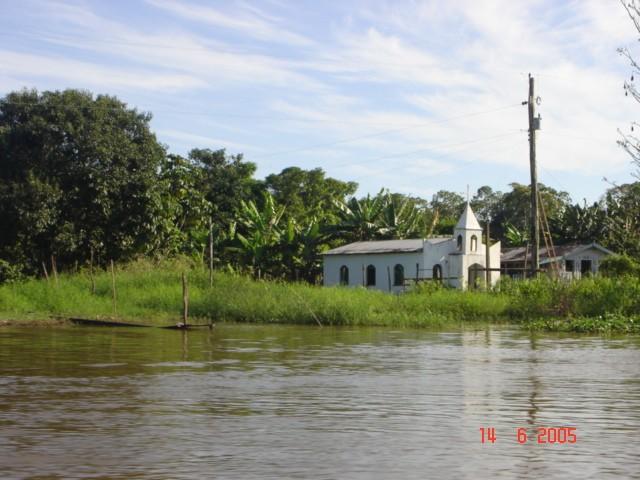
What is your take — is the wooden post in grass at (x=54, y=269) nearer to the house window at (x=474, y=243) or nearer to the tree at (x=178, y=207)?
the tree at (x=178, y=207)

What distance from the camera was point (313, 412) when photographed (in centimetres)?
1034

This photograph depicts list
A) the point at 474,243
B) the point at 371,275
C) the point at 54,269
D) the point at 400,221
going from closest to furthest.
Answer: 1. the point at 54,269
2. the point at 474,243
3. the point at 371,275
4. the point at 400,221

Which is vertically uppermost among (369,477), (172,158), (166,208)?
(172,158)

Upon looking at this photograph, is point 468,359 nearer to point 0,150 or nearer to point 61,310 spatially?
point 61,310

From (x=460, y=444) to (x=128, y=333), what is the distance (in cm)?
1613

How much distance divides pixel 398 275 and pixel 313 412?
37.3m

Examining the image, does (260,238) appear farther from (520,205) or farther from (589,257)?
(520,205)

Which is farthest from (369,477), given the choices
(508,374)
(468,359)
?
(468,359)

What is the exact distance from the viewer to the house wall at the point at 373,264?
152 ft

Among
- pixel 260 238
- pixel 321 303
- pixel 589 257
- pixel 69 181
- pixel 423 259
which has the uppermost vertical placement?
pixel 69 181

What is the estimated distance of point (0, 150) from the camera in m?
34.7

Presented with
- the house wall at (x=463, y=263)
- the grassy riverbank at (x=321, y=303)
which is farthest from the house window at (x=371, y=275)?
the grassy riverbank at (x=321, y=303)
